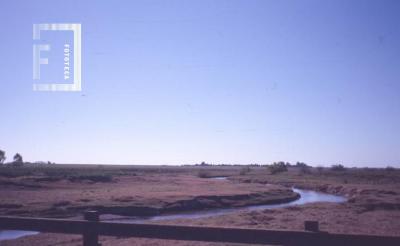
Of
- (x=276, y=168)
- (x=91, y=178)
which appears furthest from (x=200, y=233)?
(x=276, y=168)

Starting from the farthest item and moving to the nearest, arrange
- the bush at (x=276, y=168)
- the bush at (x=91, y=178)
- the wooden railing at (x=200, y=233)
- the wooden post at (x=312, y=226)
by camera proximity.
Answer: the bush at (x=276, y=168)
the bush at (x=91, y=178)
the wooden post at (x=312, y=226)
the wooden railing at (x=200, y=233)

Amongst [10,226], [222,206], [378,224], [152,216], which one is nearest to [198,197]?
[222,206]

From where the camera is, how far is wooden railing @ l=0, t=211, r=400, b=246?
5113mm

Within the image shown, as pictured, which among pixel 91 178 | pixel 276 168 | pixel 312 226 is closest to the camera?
pixel 312 226

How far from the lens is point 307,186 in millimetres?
65625

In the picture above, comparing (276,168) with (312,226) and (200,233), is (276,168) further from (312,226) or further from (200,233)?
(200,233)

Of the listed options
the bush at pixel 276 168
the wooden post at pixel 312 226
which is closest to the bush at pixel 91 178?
the wooden post at pixel 312 226

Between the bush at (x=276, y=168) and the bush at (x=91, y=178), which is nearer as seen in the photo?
the bush at (x=91, y=178)

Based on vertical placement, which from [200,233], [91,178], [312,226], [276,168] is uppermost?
[312,226]

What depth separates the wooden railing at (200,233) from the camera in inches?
201

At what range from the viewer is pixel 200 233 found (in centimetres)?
545

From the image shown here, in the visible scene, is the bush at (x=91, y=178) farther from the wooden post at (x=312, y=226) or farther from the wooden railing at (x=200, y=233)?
the wooden post at (x=312, y=226)

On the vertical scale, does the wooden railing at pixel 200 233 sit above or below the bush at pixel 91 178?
above

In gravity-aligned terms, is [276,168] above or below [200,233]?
below
